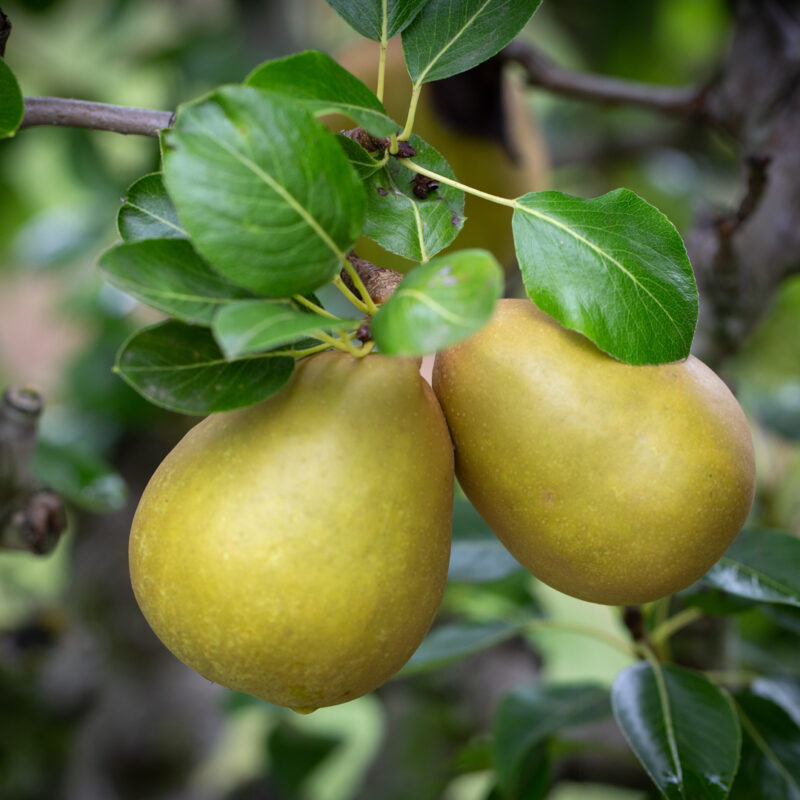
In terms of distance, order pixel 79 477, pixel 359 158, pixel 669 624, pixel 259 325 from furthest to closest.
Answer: pixel 79 477 → pixel 669 624 → pixel 359 158 → pixel 259 325

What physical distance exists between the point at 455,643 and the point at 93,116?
47 centimetres

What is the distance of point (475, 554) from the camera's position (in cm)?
63

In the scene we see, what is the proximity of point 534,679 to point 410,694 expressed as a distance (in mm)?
165

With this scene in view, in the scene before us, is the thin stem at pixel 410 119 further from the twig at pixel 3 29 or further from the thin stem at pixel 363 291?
the twig at pixel 3 29

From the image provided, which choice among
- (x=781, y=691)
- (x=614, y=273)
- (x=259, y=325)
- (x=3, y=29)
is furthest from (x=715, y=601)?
(x=3, y=29)

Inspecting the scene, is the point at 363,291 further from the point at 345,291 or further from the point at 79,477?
the point at 79,477

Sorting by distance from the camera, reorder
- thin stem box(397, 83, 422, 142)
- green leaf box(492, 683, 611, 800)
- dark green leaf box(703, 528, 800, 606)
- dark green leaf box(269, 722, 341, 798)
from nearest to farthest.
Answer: thin stem box(397, 83, 422, 142) < dark green leaf box(703, 528, 800, 606) < green leaf box(492, 683, 611, 800) < dark green leaf box(269, 722, 341, 798)

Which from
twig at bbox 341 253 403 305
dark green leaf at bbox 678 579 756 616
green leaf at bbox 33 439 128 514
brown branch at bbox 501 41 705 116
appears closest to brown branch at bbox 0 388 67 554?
green leaf at bbox 33 439 128 514

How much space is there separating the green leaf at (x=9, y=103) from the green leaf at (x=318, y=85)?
0.35 feet

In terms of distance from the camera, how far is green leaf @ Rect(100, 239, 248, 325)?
0.30 meters

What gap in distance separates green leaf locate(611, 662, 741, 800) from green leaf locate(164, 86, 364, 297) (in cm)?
33

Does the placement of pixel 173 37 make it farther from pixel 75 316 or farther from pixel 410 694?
pixel 410 694

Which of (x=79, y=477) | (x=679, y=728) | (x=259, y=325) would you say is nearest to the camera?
(x=259, y=325)

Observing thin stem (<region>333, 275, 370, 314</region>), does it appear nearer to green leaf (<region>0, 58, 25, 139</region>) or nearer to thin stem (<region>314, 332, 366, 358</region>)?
thin stem (<region>314, 332, 366, 358</region>)
